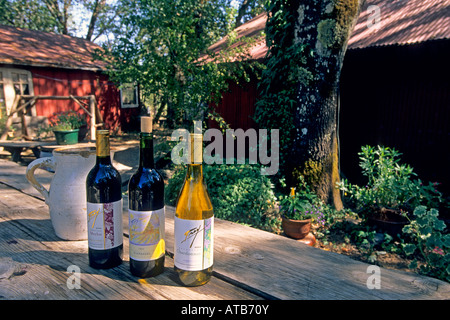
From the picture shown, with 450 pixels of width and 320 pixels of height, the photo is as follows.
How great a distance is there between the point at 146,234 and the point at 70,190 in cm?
46

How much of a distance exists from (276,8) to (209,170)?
312 cm

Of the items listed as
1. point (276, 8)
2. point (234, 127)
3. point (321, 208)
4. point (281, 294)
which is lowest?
point (321, 208)

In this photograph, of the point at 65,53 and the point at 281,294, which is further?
the point at 65,53

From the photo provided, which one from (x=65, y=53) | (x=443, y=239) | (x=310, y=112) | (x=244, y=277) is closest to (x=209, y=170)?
(x=310, y=112)

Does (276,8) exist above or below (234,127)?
above

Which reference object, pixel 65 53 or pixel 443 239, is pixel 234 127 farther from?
pixel 65 53

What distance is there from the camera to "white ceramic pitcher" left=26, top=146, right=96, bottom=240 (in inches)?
50.4

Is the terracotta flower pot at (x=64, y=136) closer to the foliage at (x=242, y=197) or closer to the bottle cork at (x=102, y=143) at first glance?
the foliage at (x=242, y=197)

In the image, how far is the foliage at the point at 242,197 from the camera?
4258 millimetres

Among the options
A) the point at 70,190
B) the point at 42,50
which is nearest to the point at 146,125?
the point at 70,190

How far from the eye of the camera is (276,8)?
558 cm

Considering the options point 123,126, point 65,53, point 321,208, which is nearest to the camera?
point 321,208

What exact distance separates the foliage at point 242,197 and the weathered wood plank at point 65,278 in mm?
2895

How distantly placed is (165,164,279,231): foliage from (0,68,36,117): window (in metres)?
9.44
